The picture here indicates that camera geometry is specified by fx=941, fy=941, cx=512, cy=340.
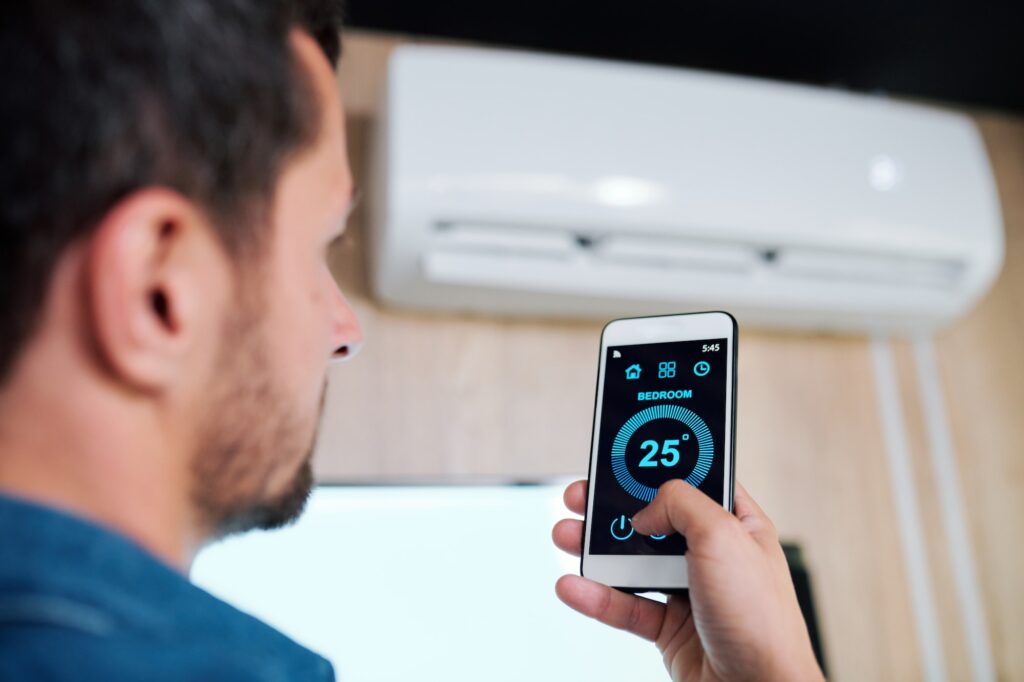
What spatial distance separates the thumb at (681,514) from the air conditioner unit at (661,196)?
0.61 m

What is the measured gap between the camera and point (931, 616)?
1369 mm

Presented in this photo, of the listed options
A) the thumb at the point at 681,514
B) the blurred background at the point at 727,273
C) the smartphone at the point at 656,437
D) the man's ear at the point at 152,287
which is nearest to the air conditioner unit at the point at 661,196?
the blurred background at the point at 727,273

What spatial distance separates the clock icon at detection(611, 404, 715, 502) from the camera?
0.64 meters

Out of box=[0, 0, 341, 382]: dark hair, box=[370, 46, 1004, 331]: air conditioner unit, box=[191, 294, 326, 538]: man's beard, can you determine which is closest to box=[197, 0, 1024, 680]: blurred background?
box=[370, 46, 1004, 331]: air conditioner unit

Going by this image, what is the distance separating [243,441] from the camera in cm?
47

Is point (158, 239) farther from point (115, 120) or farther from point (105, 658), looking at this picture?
point (105, 658)

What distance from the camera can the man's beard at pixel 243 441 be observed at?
17.9 inches

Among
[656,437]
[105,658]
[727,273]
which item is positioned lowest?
[105,658]

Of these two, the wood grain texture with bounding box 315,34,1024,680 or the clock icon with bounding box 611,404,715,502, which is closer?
the clock icon with bounding box 611,404,715,502

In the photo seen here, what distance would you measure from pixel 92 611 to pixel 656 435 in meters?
0.40

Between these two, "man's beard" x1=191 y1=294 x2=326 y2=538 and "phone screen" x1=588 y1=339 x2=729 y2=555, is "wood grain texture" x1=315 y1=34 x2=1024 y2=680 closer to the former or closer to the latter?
"phone screen" x1=588 y1=339 x2=729 y2=555

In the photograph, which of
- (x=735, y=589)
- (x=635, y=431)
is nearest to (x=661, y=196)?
(x=635, y=431)

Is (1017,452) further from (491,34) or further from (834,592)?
(491,34)

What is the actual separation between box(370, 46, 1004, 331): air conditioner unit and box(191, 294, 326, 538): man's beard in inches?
26.4
